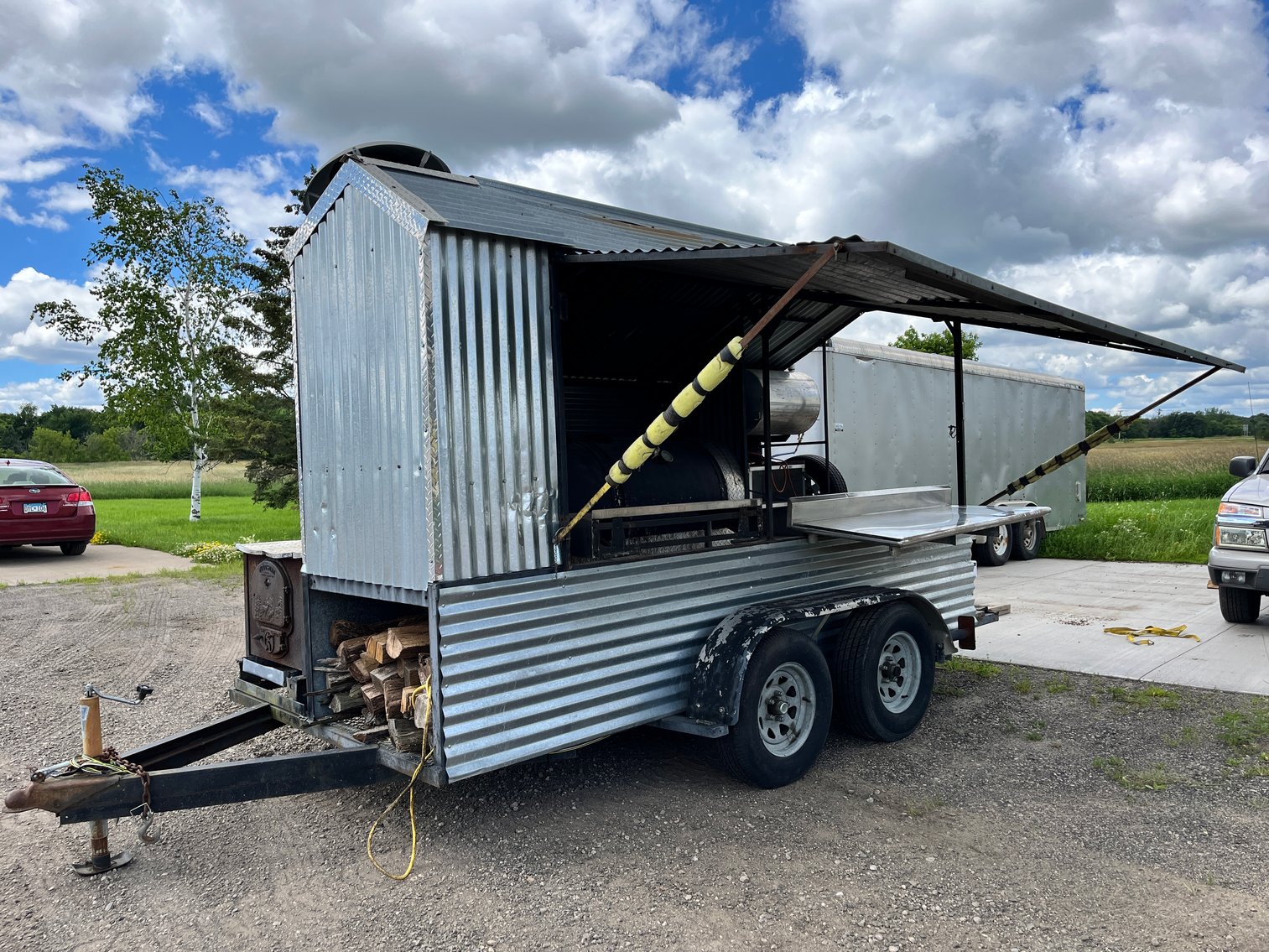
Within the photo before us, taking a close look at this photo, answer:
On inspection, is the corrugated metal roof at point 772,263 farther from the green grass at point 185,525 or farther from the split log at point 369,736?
the green grass at point 185,525

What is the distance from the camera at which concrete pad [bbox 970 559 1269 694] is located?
24.2 feet

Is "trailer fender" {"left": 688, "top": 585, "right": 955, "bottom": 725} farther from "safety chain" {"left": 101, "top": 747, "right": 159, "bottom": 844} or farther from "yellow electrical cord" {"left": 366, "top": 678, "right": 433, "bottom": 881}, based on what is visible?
"safety chain" {"left": 101, "top": 747, "right": 159, "bottom": 844}

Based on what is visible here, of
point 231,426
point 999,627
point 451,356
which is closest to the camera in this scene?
point 451,356

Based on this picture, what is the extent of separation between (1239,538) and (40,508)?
1647 centimetres

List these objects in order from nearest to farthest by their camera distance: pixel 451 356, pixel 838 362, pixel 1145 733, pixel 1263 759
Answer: pixel 451 356
pixel 1263 759
pixel 1145 733
pixel 838 362

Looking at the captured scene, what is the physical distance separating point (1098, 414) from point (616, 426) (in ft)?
64.3

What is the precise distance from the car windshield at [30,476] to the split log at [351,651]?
1295cm

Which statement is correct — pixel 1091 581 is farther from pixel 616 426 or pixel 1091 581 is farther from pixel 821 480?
pixel 616 426

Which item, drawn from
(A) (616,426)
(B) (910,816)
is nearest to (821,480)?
(A) (616,426)

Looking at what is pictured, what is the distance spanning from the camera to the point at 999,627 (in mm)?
9289

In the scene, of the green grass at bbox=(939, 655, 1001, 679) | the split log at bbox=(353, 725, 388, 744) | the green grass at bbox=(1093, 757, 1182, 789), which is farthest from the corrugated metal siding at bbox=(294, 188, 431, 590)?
the green grass at bbox=(939, 655, 1001, 679)

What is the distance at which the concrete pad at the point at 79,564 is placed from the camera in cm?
1340

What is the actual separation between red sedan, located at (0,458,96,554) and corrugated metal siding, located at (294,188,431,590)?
40.8 ft

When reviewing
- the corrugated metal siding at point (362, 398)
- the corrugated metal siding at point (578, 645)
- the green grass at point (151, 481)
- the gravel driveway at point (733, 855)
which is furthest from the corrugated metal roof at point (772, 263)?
the green grass at point (151, 481)
